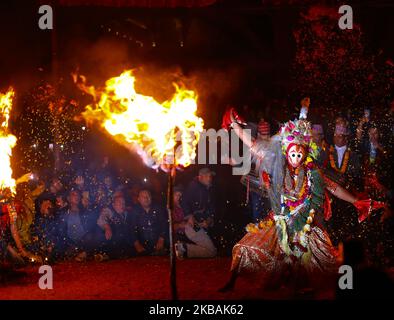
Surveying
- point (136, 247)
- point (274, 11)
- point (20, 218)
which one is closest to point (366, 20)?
point (274, 11)

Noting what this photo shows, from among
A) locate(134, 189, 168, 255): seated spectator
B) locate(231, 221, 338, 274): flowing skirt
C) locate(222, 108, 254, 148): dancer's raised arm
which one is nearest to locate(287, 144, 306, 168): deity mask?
locate(222, 108, 254, 148): dancer's raised arm

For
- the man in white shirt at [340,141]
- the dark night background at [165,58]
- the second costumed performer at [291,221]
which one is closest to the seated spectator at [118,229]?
the dark night background at [165,58]

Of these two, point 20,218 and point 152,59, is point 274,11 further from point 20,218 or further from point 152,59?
point 20,218

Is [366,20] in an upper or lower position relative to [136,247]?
upper

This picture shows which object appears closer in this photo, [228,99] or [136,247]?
[136,247]

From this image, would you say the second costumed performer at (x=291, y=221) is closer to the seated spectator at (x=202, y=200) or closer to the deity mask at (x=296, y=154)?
the deity mask at (x=296, y=154)

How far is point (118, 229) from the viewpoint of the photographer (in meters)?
10.0

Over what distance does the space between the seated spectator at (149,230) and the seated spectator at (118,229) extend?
11 cm

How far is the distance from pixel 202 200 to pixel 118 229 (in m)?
1.39

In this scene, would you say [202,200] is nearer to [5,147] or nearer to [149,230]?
[149,230]

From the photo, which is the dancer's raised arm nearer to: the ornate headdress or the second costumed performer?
→ the second costumed performer

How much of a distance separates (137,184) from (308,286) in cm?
428
